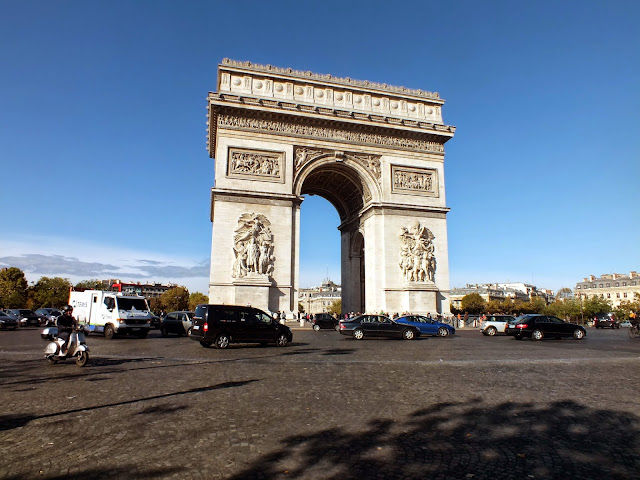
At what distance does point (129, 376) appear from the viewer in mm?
8031

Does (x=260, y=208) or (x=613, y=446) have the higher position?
(x=260, y=208)

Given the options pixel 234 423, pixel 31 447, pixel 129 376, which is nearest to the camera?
pixel 31 447

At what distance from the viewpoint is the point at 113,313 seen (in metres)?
17.6

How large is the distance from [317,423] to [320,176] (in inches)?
1063

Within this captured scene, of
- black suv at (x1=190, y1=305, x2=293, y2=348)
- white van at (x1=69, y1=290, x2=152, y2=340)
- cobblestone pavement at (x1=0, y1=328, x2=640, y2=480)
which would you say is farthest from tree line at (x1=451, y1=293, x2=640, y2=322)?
cobblestone pavement at (x1=0, y1=328, x2=640, y2=480)

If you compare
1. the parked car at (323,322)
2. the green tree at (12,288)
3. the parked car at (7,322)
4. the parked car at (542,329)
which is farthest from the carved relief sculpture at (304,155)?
the green tree at (12,288)

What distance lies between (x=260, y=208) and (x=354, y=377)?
19088 mm

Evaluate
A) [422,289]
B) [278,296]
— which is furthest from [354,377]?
[422,289]

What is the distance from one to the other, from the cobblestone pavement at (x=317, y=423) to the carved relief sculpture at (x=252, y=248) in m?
15.7

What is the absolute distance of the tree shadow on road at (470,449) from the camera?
3.53 meters

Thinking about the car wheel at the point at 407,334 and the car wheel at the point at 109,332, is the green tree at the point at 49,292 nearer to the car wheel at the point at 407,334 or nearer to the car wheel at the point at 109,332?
the car wheel at the point at 109,332

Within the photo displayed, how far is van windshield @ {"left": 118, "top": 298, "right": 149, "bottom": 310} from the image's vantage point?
17.9 meters

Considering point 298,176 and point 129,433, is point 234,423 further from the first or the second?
point 298,176

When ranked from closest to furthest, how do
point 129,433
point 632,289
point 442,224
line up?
point 129,433, point 442,224, point 632,289
